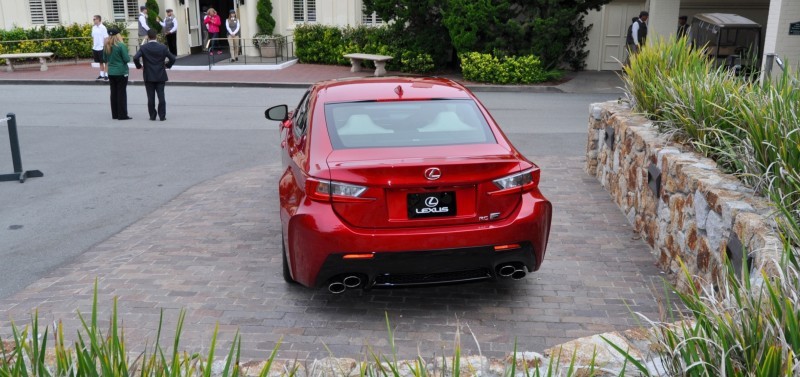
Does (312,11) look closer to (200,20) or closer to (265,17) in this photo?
(265,17)

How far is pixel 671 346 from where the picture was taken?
3045 millimetres

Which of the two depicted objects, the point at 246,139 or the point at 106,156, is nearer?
the point at 106,156

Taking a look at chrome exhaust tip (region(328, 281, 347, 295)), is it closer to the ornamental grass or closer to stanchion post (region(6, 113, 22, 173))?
the ornamental grass

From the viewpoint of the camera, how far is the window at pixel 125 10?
26.8 metres

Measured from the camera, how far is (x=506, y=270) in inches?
211

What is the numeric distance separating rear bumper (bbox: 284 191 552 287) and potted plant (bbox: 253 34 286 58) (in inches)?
830

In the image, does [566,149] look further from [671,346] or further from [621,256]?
[671,346]

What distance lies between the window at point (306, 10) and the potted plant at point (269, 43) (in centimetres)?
105

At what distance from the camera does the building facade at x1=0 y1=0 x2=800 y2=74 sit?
22266mm

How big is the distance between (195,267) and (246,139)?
632cm

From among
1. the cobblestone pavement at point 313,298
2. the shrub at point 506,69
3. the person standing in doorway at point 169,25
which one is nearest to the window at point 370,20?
the shrub at point 506,69

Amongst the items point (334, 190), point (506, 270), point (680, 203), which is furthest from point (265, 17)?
point (506, 270)

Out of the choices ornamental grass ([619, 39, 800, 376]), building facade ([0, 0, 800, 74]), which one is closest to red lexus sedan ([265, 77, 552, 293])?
ornamental grass ([619, 39, 800, 376])

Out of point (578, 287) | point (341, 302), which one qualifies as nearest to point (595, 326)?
point (578, 287)
